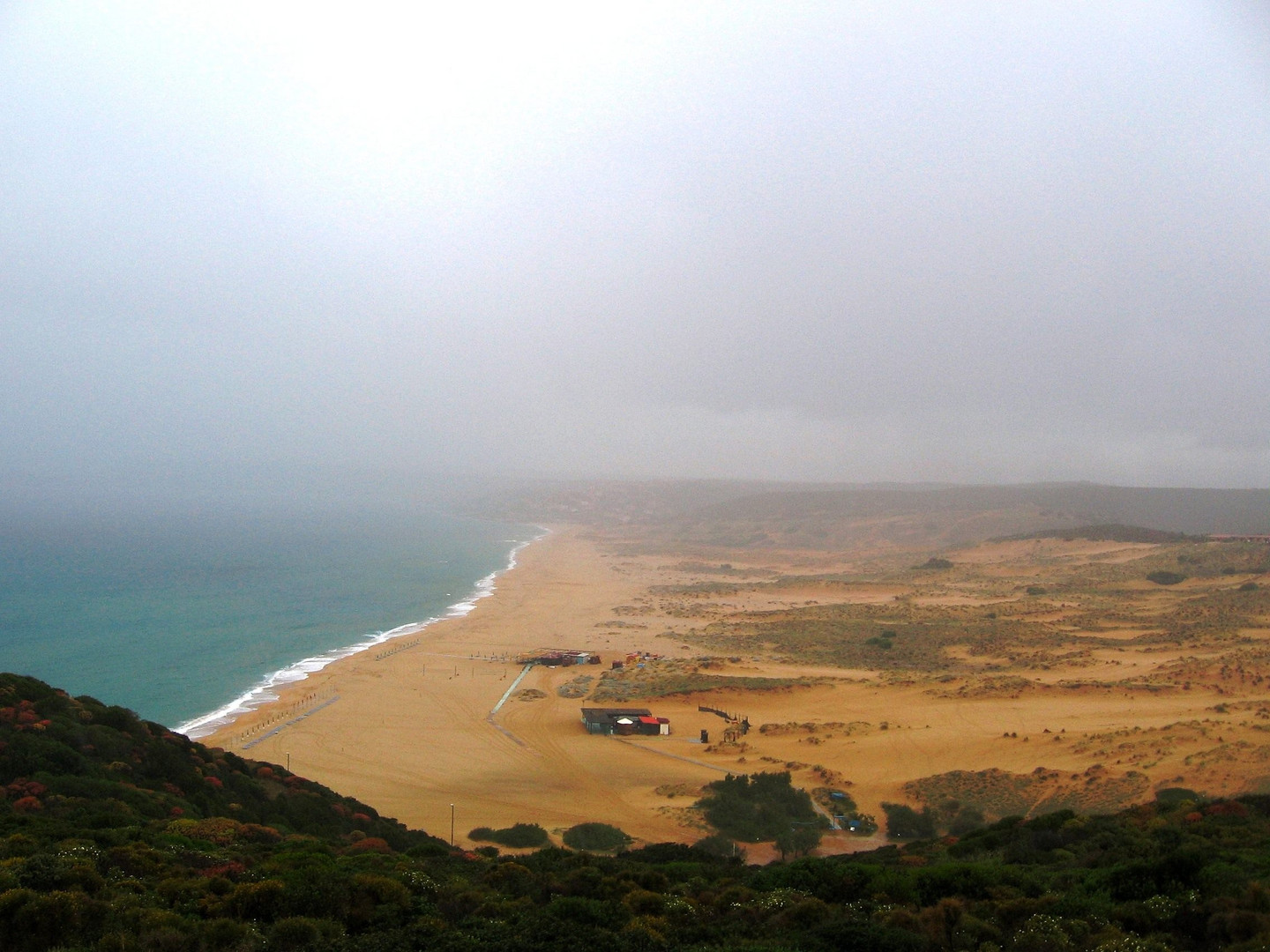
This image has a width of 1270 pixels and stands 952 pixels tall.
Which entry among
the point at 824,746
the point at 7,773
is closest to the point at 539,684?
the point at 824,746

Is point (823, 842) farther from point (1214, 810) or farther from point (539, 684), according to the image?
point (539, 684)

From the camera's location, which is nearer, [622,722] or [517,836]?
[517,836]

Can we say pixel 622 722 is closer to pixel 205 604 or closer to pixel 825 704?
pixel 825 704

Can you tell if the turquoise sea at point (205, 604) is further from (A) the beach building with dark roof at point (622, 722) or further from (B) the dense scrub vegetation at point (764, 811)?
(B) the dense scrub vegetation at point (764, 811)

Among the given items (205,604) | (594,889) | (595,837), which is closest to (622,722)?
(595,837)

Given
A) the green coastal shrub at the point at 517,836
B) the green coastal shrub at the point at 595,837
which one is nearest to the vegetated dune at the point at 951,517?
the green coastal shrub at the point at 595,837
